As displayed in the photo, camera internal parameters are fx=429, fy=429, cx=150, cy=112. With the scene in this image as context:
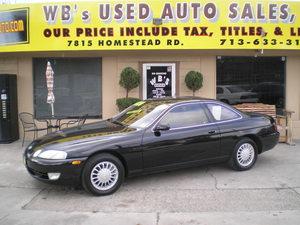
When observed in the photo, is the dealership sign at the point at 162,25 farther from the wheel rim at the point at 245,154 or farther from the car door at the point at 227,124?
the wheel rim at the point at 245,154

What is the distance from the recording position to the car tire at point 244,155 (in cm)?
789

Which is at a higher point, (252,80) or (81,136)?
(252,80)

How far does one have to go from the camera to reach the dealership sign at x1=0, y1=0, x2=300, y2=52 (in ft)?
35.4

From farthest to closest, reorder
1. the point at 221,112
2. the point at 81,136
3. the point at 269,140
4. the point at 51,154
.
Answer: the point at 269,140 → the point at 221,112 → the point at 81,136 → the point at 51,154

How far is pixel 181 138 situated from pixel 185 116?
0.49 meters

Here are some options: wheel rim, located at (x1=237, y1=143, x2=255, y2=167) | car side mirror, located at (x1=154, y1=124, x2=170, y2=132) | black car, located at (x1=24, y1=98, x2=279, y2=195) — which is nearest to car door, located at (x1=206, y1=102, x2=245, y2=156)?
black car, located at (x1=24, y1=98, x2=279, y2=195)

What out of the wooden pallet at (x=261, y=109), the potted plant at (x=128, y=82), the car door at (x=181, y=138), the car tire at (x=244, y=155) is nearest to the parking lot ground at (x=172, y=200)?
the car tire at (x=244, y=155)

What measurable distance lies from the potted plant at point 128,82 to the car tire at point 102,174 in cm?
469

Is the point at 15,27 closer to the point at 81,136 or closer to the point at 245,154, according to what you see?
the point at 81,136

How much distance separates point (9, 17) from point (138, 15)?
11.0 ft

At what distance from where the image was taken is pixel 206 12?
426 inches

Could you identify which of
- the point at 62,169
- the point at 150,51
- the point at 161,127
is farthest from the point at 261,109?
the point at 62,169

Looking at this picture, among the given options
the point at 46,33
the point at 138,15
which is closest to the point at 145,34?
the point at 138,15

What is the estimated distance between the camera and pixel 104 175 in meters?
6.55
